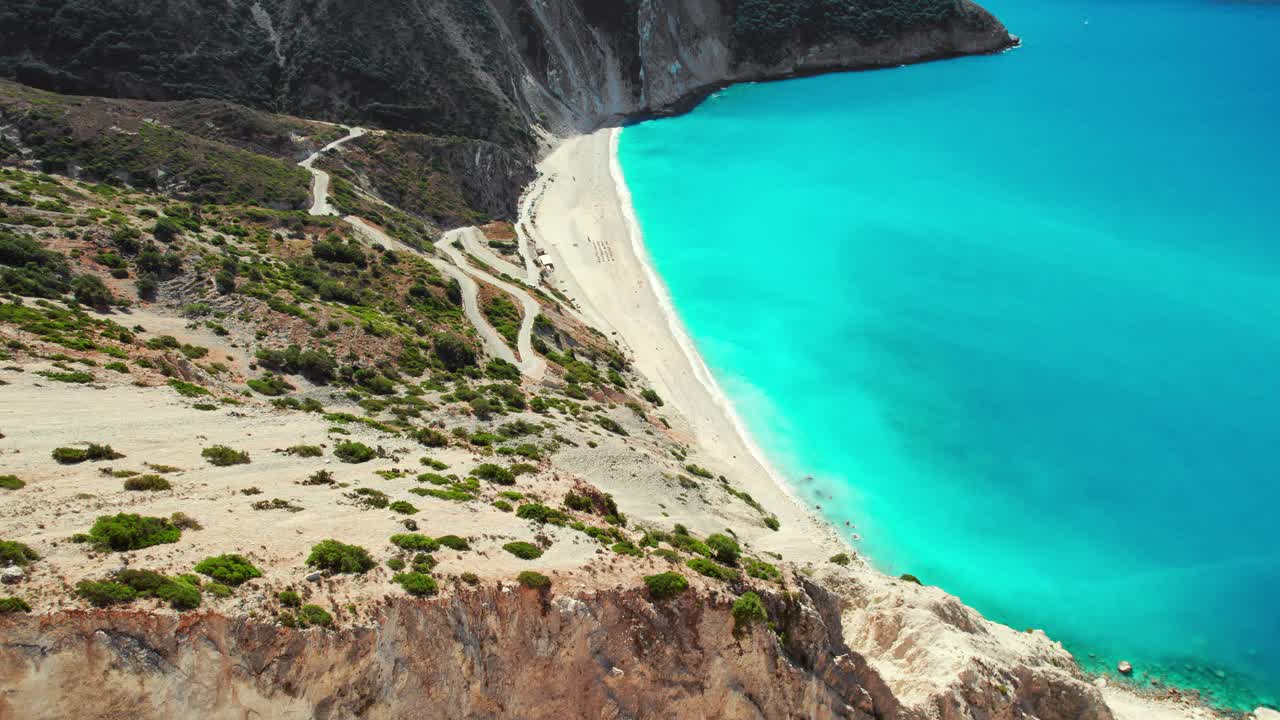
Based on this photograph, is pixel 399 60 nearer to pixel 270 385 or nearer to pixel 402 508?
pixel 270 385

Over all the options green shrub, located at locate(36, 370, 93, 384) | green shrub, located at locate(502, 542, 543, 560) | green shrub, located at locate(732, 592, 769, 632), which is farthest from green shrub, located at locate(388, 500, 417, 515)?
green shrub, located at locate(36, 370, 93, 384)

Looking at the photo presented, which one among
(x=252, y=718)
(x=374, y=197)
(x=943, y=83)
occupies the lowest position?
(x=252, y=718)

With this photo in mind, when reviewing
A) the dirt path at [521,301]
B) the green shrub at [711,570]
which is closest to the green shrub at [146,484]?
the green shrub at [711,570]

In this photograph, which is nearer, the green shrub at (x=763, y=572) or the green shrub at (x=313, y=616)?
the green shrub at (x=313, y=616)

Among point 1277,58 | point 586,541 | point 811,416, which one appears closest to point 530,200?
point 811,416

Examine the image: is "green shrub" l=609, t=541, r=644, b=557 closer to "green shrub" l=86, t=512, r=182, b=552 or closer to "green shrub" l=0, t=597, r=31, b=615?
"green shrub" l=86, t=512, r=182, b=552

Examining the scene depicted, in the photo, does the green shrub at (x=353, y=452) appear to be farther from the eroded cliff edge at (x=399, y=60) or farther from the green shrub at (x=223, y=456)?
the eroded cliff edge at (x=399, y=60)

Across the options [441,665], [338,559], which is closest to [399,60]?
[338,559]

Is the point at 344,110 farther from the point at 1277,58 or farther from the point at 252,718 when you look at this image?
the point at 1277,58
